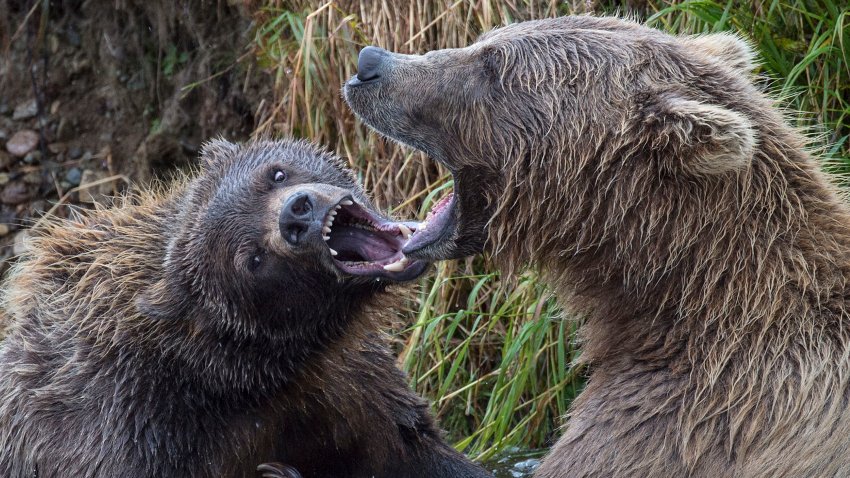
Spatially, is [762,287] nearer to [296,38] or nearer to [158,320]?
[158,320]

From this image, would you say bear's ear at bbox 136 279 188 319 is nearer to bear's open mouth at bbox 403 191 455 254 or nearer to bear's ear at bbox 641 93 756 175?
bear's open mouth at bbox 403 191 455 254

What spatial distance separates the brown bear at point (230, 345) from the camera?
4.47m

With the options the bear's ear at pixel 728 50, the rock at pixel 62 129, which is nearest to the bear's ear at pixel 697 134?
the bear's ear at pixel 728 50

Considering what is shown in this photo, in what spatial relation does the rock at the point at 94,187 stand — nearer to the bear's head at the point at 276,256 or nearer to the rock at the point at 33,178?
the rock at the point at 33,178

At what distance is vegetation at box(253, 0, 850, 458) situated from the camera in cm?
564

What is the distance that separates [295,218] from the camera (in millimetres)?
4293

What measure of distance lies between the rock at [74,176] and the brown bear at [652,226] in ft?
17.7

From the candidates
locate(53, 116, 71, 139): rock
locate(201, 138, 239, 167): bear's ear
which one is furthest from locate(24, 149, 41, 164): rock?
locate(201, 138, 239, 167): bear's ear

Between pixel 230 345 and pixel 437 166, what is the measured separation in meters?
2.33

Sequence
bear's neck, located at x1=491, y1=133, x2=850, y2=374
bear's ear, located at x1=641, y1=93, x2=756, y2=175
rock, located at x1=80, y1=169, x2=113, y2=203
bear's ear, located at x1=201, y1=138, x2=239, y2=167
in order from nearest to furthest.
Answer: bear's ear, located at x1=641, y1=93, x2=756, y2=175
bear's neck, located at x1=491, y1=133, x2=850, y2=374
bear's ear, located at x1=201, y1=138, x2=239, y2=167
rock, located at x1=80, y1=169, x2=113, y2=203

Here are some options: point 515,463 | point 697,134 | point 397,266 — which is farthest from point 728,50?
point 515,463

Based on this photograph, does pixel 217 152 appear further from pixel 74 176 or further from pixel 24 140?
pixel 24 140

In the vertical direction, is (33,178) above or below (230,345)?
below

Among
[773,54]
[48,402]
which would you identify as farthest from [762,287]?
[48,402]
